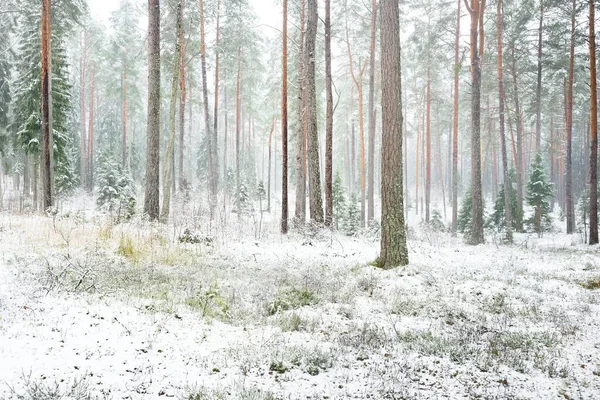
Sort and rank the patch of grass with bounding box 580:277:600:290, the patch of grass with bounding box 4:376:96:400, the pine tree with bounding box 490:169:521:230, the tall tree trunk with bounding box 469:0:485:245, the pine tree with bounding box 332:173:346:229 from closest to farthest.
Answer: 1. the patch of grass with bounding box 4:376:96:400
2. the patch of grass with bounding box 580:277:600:290
3. the tall tree trunk with bounding box 469:0:485:245
4. the pine tree with bounding box 490:169:521:230
5. the pine tree with bounding box 332:173:346:229

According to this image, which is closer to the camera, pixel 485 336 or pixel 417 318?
pixel 485 336

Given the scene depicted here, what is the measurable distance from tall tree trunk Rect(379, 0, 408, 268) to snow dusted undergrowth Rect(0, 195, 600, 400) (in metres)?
0.83

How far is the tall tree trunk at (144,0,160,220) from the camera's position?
10.9 meters

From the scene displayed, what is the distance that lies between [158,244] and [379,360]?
6200mm

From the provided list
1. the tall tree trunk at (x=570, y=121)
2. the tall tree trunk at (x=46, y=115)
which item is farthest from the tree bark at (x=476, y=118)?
the tall tree trunk at (x=46, y=115)

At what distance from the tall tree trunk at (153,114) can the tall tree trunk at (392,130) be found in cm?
712

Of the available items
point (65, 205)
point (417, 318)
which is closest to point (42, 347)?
point (417, 318)

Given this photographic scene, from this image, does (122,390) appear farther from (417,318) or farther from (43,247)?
(43,247)

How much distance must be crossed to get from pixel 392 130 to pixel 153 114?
7.59 metres

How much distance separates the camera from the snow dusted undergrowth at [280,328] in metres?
2.99

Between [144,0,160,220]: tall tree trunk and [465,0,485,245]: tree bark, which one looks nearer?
[144,0,160,220]: tall tree trunk

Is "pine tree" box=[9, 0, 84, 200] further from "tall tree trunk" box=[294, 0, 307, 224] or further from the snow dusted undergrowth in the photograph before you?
the snow dusted undergrowth

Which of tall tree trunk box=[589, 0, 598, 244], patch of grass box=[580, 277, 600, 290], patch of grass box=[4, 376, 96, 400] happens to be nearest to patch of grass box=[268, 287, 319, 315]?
patch of grass box=[4, 376, 96, 400]

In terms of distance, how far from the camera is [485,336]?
426 cm
